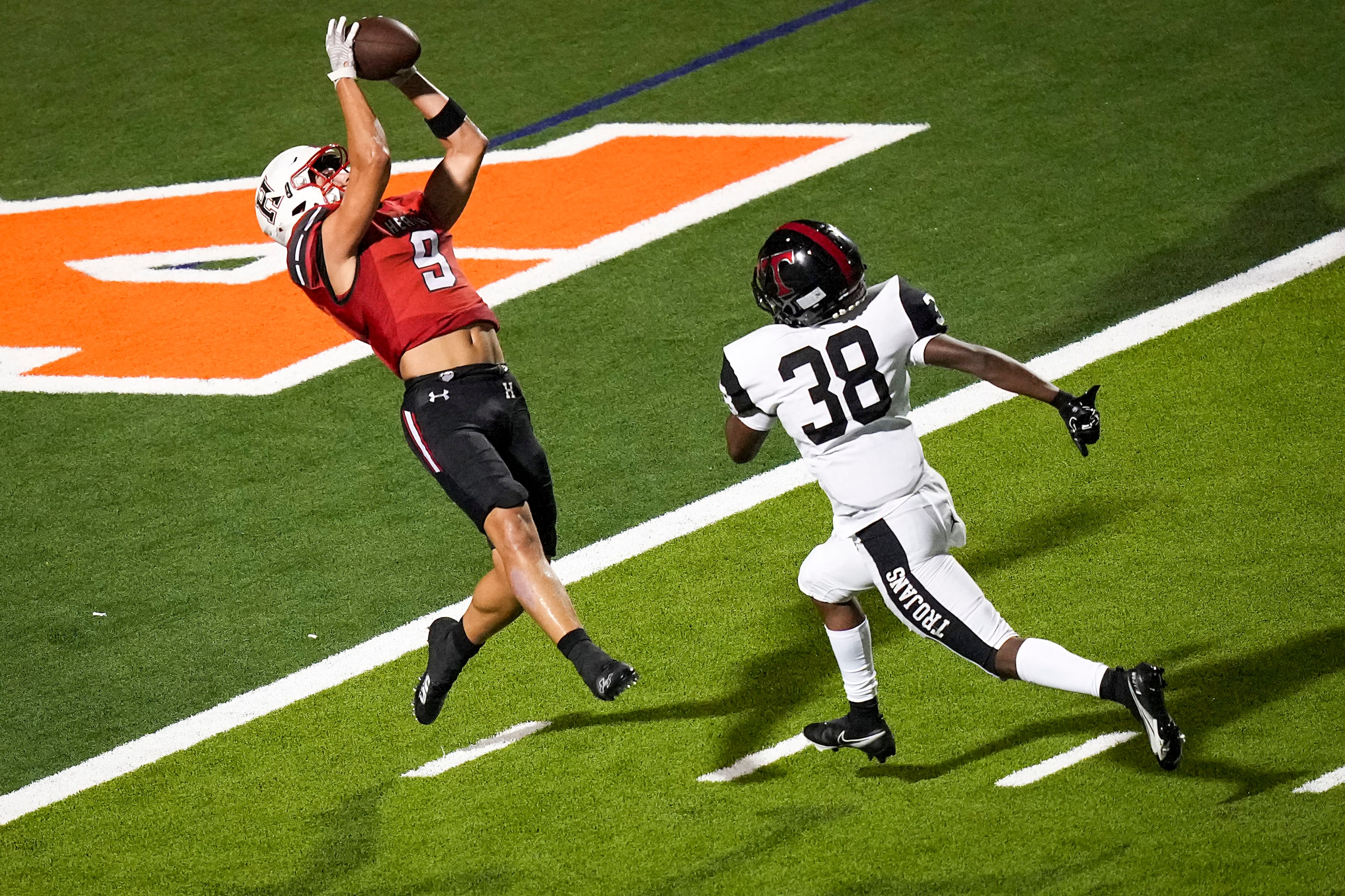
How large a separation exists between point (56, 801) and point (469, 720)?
1.46 meters

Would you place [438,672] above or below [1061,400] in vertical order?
below

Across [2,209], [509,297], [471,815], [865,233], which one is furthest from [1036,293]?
[2,209]

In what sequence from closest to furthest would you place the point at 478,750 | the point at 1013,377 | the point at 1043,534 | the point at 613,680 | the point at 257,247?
the point at 613,680, the point at 1013,377, the point at 478,750, the point at 1043,534, the point at 257,247

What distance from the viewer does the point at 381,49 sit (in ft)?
17.9

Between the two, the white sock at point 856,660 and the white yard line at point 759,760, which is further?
the white yard line at point 759,760

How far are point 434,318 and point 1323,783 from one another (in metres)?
3.12

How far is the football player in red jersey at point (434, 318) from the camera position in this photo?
538 centimetres

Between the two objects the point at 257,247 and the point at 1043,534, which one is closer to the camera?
the point at 1043,534

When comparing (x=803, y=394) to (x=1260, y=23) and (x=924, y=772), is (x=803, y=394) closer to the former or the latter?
(x=924, y=772)

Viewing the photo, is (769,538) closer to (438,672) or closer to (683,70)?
(438,672)

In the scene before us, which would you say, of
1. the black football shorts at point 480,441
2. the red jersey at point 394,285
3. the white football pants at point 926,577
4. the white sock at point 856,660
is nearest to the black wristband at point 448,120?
the red jersey at point 394,285

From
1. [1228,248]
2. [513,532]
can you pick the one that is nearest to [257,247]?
[1228,248]

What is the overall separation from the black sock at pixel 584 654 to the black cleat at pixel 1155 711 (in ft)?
4.89

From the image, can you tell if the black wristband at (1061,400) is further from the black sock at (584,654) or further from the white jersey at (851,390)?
the black sock at (584,654)
